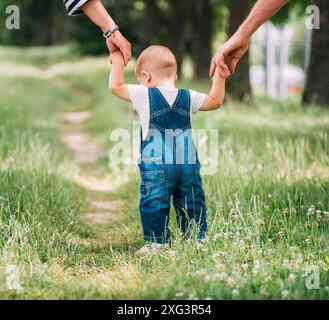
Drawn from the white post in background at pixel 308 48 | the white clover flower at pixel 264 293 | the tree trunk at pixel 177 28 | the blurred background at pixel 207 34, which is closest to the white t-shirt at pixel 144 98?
the white clover flower at pixel 264 293

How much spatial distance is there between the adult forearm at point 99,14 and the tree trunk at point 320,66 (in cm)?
825

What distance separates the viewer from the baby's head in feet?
13.7

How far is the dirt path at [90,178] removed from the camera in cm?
600

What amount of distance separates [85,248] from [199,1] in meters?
16.6

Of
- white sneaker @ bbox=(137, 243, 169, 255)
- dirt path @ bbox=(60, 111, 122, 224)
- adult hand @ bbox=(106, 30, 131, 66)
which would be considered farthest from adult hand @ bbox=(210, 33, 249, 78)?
dirt path @ bbox=(60, 111, 122, 224)

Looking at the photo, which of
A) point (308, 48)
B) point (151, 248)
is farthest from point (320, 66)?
point (151, 248)

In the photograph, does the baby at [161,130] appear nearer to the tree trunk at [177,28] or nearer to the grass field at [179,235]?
the grass field at [179,235]

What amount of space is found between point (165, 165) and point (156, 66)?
0.67 metres

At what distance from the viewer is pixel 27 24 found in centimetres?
5450

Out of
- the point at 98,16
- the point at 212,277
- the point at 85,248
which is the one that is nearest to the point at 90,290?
the point at 212,277

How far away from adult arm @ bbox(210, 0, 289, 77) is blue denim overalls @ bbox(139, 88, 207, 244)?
0.30 m

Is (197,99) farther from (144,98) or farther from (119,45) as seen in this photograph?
(119,45)

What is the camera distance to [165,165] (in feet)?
13.7
